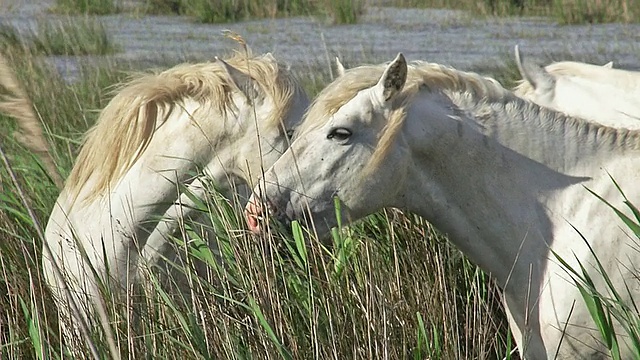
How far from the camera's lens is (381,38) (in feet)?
40.0

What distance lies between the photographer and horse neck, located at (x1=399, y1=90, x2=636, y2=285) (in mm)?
3145

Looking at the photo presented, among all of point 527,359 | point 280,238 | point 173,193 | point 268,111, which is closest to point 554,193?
point 527,359

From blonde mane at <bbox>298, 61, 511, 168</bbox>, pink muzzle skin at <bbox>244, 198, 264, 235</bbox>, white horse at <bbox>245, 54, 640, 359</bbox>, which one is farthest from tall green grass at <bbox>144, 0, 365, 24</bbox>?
pink muzzle skin at <bbox>244, 198, 264, 235</bbox>

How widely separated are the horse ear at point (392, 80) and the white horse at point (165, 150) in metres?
0.78

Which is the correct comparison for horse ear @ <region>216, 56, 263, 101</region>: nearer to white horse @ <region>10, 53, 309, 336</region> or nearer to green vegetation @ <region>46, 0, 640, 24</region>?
white horse @ <region>10, 53, 309, 336</region>

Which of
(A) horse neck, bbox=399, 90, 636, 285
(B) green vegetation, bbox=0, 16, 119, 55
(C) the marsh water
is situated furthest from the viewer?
(B) green vegetation, bbox=0, 16, 119, 55

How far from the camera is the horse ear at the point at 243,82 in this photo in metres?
3.80

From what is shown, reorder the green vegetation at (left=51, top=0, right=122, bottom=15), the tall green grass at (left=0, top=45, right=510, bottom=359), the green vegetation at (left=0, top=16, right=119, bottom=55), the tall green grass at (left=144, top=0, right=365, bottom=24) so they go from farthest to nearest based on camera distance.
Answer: the green vegetation at (left=51, top=0, right=122, bottom=15), the tall green grass at (left=144, top=0, right=365, bottom=24), the green vegetation at (left=0, top=16, right=119, bottom=55), the tall green grass at (left=0, top=45, right=510, bottom=359)

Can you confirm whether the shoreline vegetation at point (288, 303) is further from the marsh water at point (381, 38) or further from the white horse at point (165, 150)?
the marsh water at point (381, 38)

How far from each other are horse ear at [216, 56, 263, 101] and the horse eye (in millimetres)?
735

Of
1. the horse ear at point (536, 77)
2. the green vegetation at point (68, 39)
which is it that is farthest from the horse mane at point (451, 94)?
the green vegetation at point (68, 39)

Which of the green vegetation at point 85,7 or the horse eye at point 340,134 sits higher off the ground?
the horse eye at point 340,134

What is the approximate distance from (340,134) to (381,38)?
9.20 metres

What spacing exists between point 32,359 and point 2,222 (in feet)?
2.92
